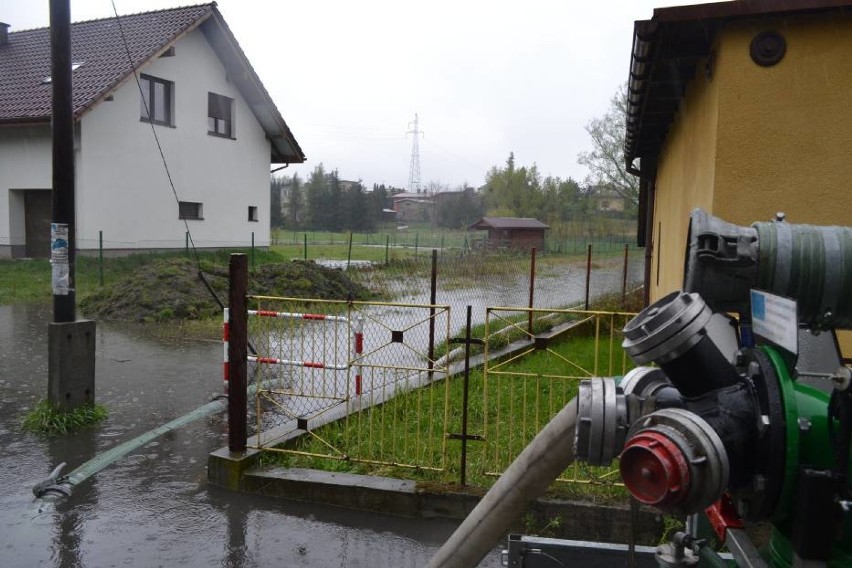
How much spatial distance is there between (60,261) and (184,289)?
7909 millimetres

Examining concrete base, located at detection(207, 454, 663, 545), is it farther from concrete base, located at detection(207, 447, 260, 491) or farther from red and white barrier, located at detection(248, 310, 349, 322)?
red and white barrier, located at detection(248, 310, 349, 322)

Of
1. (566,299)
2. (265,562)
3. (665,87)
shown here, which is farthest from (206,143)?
(265,562)

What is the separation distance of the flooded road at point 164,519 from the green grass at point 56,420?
103 mm

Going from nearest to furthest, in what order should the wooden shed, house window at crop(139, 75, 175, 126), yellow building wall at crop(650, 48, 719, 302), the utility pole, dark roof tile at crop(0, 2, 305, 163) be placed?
yellow building wall at crop(650, 48, 719, 302) < the utility pole < dark roof tile at crop(0, 2, 305, 163) < house window at crop(139, 75, 175, 126) < the wooden shed

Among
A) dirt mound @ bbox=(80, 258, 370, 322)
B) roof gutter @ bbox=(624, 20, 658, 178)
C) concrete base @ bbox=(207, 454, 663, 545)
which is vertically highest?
roof gutter @ bbox=(624, 20, 658, 178)

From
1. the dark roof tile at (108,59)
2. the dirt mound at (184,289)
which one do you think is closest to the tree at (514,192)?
the dark roof tile at (108,59)

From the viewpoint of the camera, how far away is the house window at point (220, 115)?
22.8 metres

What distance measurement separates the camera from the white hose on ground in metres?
1.92

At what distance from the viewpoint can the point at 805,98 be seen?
467cm

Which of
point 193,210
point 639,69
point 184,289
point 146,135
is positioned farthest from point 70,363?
point 193,210

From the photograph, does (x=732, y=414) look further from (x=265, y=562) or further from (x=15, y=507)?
(x=15, y=507)

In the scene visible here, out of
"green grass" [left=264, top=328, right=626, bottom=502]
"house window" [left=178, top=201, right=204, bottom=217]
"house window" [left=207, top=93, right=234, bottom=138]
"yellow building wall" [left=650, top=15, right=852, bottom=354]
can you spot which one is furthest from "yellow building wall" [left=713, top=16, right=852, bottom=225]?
"house window" [left=207, top=93, right=234, bottom=138]

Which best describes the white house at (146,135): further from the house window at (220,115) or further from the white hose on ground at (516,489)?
the white hose on ground at (516,489)

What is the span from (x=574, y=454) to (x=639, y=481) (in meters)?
0.32
